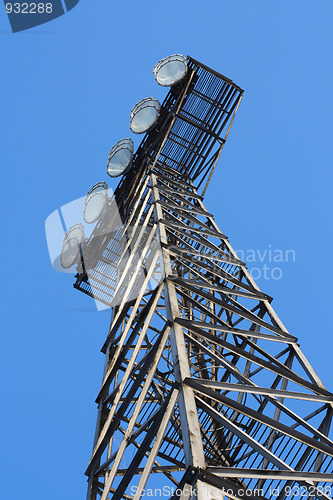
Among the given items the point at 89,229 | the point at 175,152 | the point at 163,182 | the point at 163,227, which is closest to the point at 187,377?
the point at 163,227

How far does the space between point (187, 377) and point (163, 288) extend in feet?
10.2

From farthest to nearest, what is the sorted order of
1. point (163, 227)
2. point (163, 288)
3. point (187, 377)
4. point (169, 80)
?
point (169, 80), point (163, 227), point (163, 288), point (187, 377)

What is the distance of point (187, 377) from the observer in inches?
302

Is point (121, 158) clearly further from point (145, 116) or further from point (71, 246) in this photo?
point (71, 246)

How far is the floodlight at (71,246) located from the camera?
69.8ft

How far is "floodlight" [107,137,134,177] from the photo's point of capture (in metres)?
→ 21.3

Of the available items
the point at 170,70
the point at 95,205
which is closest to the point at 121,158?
the point at 95,205

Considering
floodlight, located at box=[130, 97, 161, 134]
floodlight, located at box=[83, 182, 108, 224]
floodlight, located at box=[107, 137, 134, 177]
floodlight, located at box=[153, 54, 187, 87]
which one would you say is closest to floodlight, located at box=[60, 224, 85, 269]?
floodlight, located at box=[83, 182, 108, 224]

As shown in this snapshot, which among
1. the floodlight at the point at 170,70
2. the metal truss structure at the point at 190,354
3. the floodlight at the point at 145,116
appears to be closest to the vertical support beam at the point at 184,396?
the metal truss structure at the point at 190,354

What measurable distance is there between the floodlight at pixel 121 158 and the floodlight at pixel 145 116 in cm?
70

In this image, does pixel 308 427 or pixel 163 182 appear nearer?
pixel 308 427

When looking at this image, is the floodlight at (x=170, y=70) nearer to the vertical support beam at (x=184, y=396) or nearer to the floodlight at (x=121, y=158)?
the floodlight at (x=121, y=158)

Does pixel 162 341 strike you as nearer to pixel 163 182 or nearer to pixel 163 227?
pixel 163 227

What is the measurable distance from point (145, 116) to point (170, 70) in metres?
1.87
